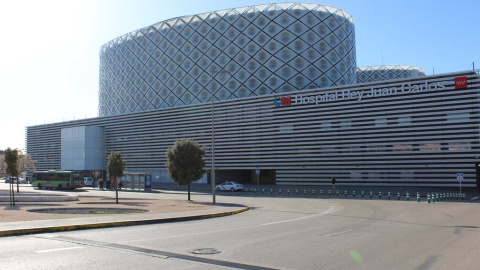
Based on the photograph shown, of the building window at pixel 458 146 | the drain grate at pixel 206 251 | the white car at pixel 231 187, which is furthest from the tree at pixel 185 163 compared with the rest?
the building window at pixel 458 146

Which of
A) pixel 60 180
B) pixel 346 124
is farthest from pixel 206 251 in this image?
pixel 60 180

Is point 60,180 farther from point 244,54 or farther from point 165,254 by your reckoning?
point 165,254

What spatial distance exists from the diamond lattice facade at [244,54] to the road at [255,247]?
57444 millimetres

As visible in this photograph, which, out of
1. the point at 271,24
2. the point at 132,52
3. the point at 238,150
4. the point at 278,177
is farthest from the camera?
the point at 132,52

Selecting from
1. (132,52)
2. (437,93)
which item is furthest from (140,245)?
(132,52)

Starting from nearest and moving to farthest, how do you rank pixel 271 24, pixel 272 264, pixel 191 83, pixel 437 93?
pixel 272 264
pixel 437 93
pixel 271 24
pixel 191 83

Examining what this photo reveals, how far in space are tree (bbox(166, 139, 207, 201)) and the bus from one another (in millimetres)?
26783

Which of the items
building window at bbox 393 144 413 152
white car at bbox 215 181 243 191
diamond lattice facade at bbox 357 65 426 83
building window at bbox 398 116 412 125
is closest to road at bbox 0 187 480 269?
building window at bbox 393 144 413 152

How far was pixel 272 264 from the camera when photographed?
8.65m

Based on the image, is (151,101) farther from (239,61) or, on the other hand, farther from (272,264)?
(272,264)

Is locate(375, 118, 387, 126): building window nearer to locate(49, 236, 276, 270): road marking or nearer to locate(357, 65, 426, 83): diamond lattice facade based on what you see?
locate(49, 236, 276, 270): road marking

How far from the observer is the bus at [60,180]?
56.6m

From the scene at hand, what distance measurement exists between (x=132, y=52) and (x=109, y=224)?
80577 millimetres

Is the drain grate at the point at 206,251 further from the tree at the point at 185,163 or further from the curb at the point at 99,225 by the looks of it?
the tree at the point at 185,163
